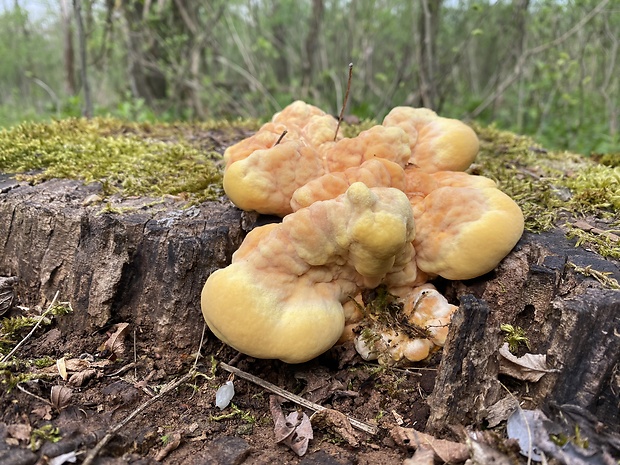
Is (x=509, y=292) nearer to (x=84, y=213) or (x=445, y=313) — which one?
(x=445, y=313)

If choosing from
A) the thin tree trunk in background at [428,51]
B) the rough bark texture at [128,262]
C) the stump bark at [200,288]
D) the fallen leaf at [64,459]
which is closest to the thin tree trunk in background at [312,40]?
the thin tree trunk in background at [428,51]

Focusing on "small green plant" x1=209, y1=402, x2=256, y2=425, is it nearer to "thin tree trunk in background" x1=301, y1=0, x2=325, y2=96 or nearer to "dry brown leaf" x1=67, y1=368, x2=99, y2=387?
"dry brown leaf" x1=67, y1=368, x2=99, y2=387

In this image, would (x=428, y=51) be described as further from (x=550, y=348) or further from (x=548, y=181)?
(x=550, y=348)

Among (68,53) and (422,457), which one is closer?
(422,457)

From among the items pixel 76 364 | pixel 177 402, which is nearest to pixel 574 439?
pixel 177 402

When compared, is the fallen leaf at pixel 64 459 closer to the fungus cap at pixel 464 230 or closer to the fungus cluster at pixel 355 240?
the fungus cluster at pixel 355 240

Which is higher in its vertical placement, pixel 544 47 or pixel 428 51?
pixel 544 47
